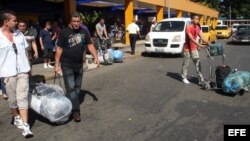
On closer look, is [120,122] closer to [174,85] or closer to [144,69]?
[174,85]

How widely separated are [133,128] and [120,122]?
0.44 meters

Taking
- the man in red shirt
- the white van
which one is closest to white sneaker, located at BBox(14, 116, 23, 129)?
the man in red shirt

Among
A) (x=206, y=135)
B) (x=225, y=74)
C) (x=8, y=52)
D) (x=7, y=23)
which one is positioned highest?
(x=7, y=23)

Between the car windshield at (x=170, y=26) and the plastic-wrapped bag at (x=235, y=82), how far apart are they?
9.22 metres

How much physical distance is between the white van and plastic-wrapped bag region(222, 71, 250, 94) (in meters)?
8.39

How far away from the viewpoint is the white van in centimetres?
1644

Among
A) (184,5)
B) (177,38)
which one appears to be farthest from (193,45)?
(184,5)

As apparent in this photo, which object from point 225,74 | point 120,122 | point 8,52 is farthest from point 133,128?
point 225,74

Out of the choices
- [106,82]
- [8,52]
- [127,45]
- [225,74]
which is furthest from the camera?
[127,45]

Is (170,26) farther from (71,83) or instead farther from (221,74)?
(71,83)

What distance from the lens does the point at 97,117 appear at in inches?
256

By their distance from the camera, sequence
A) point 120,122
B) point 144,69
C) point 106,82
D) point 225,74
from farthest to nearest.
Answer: point 144,69, point 106,82, point 225,74, point 120,122

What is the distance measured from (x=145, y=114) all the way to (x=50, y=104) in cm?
181

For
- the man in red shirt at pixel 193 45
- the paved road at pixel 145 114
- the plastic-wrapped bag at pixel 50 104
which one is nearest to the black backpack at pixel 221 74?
the paved road at pixel 145 114
